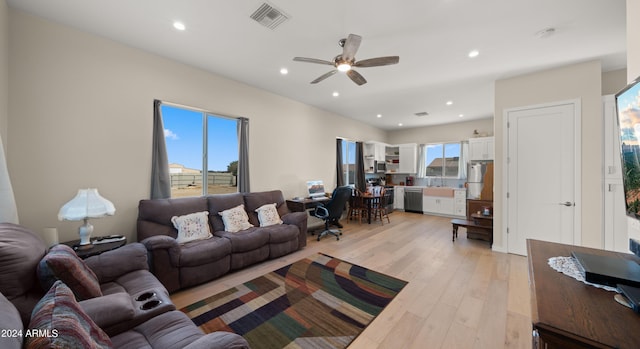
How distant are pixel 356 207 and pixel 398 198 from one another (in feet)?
7.89

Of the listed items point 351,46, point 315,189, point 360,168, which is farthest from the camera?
point 360,168

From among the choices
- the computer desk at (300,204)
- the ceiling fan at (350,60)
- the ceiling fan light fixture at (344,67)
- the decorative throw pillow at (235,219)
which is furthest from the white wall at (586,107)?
the decorative throw pillow at (235,219)

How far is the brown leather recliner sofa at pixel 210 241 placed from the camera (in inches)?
96.1

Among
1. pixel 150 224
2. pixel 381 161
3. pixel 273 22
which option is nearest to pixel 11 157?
pixel 150 224

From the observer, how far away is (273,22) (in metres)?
2.38

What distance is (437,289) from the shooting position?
101 inches

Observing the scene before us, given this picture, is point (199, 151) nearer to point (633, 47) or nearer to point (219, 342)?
point (219, 342)

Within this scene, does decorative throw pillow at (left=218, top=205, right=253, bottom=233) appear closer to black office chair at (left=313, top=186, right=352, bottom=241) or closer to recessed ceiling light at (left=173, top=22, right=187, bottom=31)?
black office chair at (left=313, top=186, right=352, bottom=241)

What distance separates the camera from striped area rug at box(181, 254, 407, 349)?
188 cm

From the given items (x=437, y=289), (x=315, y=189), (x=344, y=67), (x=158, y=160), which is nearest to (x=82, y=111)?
(x=158, y=160)

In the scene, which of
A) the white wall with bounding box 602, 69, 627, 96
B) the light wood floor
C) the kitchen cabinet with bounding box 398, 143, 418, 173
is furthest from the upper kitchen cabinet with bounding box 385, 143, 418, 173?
the white wall with bounding box 602, 69, 627, 96

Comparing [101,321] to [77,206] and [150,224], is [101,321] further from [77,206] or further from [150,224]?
[150,224]

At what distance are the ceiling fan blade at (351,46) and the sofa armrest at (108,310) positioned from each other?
263cm

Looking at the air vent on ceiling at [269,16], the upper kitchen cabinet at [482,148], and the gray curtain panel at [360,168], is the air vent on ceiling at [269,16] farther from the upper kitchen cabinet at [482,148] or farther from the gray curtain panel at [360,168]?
the upper kitchen cabinet at [482,148]
